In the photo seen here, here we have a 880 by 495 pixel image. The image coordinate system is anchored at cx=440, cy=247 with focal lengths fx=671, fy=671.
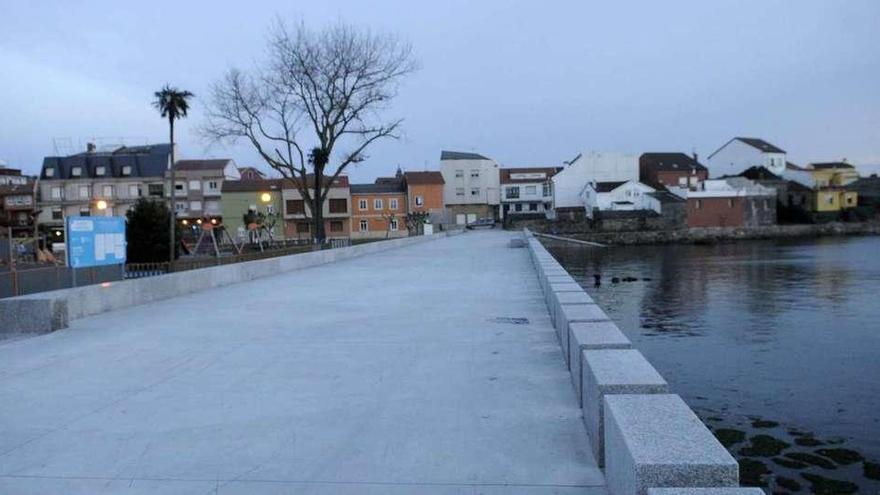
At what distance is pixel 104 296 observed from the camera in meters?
10.6

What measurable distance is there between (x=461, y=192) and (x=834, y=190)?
4880 cm

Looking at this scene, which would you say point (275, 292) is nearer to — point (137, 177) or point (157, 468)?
point (157, 468)

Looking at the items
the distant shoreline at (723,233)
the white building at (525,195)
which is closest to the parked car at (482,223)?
the white building at (525,195)

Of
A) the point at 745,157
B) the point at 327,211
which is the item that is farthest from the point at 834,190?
the point at 327,211

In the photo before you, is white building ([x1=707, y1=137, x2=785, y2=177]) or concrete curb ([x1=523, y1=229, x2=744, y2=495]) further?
white building ([x1=707, y1=137, x2=785, y2=177])

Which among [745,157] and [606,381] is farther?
[745,157]

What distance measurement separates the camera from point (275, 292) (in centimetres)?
1378

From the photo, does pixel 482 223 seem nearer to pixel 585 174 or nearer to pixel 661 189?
pixel 585 174

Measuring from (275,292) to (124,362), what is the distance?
22.6ft

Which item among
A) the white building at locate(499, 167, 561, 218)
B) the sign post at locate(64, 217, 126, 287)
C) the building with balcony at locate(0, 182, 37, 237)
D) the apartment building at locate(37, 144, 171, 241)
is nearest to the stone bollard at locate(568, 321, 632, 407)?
the sign post at locate(64, 217, 126, 287)

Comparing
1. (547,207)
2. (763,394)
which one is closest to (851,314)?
(763,394)

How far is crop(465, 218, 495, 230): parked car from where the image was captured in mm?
84269

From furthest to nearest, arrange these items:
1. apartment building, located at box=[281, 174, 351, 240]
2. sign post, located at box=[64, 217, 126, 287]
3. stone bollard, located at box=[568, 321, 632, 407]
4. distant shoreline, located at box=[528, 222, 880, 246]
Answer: distant shoreline, located at box=[528, 222, 880, 246] → apartment building, located at box=[281, 174, 351, 240] → sign post, located at box=[64, 217, 126, 287] → stone bollard, located at box=[568, 321, 632, 407]

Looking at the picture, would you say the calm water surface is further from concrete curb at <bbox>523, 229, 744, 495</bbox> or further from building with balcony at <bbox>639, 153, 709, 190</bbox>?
building with balcony at <bbox>639, 153, 709, 190</bbox>
